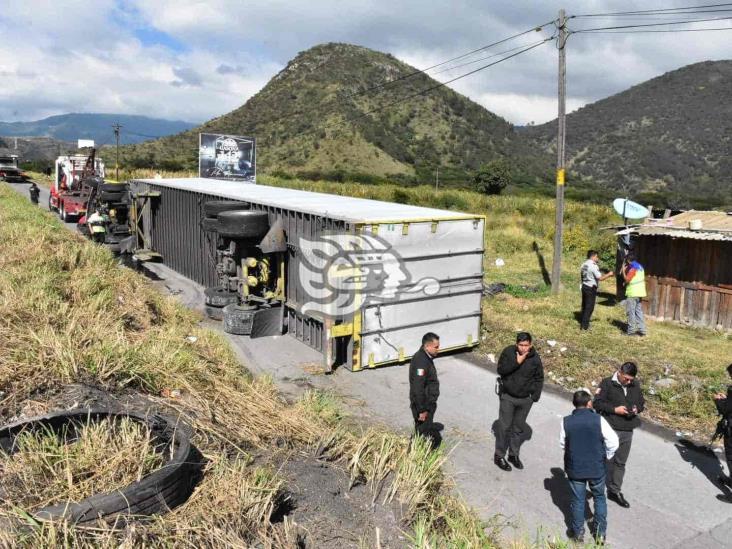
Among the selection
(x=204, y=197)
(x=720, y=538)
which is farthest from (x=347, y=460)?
(x=204, y=197)

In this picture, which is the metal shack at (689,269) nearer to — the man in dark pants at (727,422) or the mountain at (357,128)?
the man in dark pants at (727,422)

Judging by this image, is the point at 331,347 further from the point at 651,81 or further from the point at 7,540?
the point at 651,81

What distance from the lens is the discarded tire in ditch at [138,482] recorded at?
354 centimetres

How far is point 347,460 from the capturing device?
4941 millimetres

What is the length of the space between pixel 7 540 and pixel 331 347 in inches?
254

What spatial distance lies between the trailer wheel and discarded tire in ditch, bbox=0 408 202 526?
7.35 meters

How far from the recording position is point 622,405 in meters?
5.82

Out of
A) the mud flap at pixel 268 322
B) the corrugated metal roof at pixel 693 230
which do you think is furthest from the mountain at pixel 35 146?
the corrugated metal roof at pixel 693 230

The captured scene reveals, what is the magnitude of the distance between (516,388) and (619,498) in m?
1.49

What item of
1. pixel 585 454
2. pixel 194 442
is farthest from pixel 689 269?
pixel 194 442

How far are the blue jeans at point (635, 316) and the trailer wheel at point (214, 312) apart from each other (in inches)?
320

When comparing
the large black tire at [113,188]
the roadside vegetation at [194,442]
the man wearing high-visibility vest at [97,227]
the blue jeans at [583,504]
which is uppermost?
the large black tire at [113,188]

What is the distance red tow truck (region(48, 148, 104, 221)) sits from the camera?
2647 cm

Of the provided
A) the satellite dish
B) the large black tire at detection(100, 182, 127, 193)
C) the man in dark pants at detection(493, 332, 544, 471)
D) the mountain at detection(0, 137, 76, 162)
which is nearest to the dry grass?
the man in dark pants at detection(493, 332, 544, 471)
